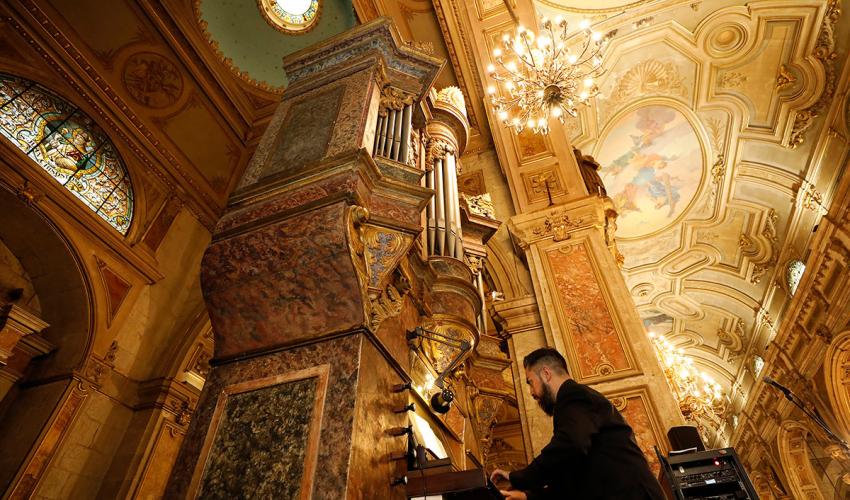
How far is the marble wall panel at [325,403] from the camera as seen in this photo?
1.95 meters

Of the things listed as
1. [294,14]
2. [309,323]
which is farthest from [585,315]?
[294,14]

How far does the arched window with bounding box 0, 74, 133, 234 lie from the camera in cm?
711

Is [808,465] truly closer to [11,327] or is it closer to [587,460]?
[587,460]

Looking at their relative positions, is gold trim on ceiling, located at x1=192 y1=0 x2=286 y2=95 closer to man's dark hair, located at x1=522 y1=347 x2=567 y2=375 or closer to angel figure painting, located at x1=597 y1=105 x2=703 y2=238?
angel figure painting, located at x1=597 y1=105 x2=703 y2=238

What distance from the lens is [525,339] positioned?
21.6 feet

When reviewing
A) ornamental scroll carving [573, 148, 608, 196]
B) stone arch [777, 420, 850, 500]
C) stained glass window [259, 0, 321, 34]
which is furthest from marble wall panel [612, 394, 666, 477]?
stained glass window [259, 0, 321, 34]

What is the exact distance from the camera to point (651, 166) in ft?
42.3

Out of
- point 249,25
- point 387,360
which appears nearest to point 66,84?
point 249,25

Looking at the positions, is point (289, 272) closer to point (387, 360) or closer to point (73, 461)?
point (387, 360)

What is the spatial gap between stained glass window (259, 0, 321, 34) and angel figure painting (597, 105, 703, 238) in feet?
26.9

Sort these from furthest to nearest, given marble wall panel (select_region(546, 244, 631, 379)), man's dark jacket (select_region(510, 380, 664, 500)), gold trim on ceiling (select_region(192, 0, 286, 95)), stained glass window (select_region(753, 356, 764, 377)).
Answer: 1. stained glass window (select_region(753, 356, 764, 377))
2. gold trim on ceiling (select_region(192, 0, 286, 95))
3. marble wall panel (select_region(546, 244, 631, 379))
4. man's dark jacket (select_region(510, 380, 664, 500))

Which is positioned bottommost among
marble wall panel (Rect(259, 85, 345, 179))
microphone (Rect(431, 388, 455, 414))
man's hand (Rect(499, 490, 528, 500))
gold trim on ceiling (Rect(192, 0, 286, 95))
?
man's hand (Rect(499, 490, 528, 500))

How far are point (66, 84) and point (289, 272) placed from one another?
25.8 feet

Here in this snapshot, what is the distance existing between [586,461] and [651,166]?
42.1 ft
